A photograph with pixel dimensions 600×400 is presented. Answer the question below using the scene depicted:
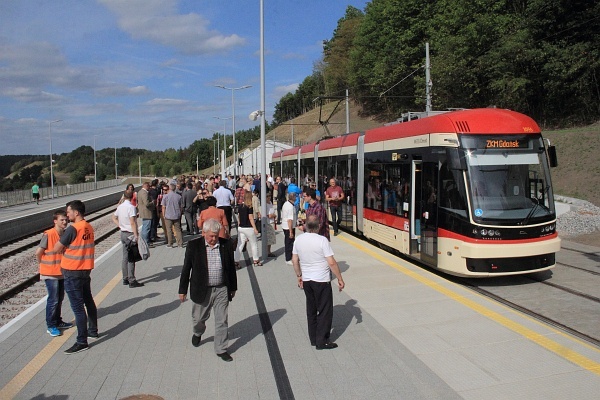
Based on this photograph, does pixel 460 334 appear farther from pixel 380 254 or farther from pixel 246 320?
pixel 380 254

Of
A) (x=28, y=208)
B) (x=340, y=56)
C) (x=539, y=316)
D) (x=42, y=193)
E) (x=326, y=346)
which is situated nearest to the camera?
→ (x=326, y=346)

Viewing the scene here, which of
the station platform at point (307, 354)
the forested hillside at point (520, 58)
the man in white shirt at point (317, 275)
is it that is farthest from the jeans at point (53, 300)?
the forested hillside at point (520, 58)

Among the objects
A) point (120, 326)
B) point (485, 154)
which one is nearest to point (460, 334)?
point (485, 154)

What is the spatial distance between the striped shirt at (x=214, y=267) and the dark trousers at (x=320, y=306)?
1.03 m

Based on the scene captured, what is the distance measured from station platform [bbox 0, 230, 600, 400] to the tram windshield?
158cm

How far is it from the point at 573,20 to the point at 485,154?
3162cm

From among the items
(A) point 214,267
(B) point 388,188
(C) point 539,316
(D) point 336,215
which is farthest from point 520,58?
(A) point 214,267

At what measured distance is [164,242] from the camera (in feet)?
51.6

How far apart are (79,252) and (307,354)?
3.03m

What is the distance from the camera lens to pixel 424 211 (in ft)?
34.9

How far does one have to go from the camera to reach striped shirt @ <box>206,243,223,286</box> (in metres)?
5.96

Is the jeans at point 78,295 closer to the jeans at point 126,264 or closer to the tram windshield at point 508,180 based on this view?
the jeans at point 126,264

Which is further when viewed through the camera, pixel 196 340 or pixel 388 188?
pixel 388 188

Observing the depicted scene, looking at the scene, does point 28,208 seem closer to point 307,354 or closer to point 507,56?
point 507,56
